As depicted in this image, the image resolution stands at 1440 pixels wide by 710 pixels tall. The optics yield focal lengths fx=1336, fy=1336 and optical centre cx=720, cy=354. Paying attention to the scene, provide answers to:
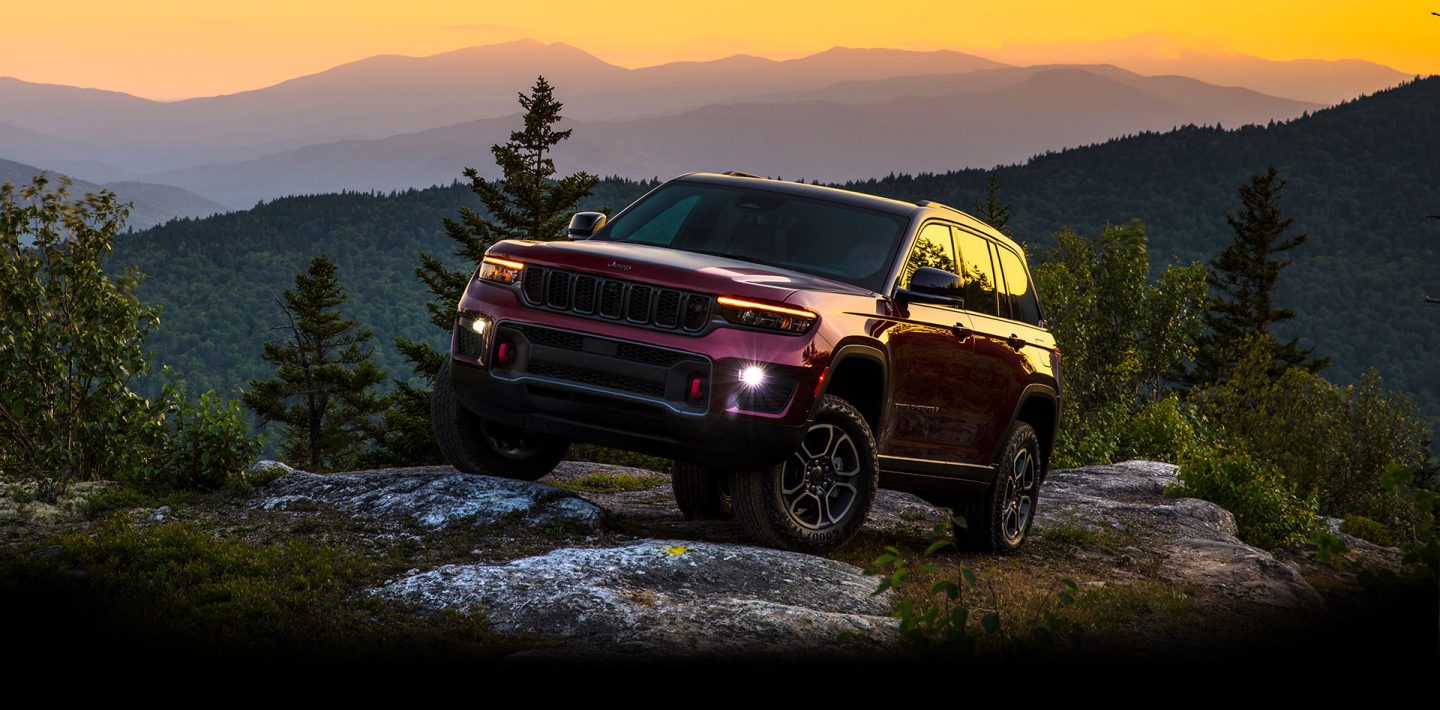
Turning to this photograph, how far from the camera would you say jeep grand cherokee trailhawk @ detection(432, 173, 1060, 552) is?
22.3 ft

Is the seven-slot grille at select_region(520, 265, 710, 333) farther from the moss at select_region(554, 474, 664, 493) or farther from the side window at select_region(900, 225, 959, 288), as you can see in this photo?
the moss at select_region(554, 474, 664, 493)

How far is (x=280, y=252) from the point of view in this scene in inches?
7032

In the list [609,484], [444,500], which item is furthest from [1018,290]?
[444,500]

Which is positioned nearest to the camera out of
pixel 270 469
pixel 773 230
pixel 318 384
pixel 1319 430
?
pixel 773 230

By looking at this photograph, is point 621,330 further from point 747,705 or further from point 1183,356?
point 1183,356

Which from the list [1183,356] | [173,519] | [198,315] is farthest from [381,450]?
[198,315]

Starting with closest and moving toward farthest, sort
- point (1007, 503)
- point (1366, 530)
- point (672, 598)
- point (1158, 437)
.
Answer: point (672, 598) < point (1007, 503) < point (1366, 530) < point (1158, 437)

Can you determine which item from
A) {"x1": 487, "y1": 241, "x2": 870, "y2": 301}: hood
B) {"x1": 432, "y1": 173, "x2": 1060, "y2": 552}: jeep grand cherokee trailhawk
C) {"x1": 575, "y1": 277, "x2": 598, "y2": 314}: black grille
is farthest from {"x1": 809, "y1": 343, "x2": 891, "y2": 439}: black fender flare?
{"x1": 575, "y1": 277, "x2": 598, "y2": 314}: black grille

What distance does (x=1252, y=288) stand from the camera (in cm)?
6644

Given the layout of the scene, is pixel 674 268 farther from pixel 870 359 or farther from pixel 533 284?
pixel 870 359

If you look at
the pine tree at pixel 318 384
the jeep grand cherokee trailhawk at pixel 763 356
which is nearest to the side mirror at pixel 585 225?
the jeep grand cherokee trailhawk at pixel 763 356

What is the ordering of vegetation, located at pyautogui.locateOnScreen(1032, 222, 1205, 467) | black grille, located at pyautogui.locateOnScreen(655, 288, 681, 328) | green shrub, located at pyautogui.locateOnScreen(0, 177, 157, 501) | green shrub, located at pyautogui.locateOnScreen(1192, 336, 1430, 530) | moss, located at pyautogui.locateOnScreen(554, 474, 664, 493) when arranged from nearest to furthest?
black grille, located at pyautogui.locateOnScreen(655, 288, 681, 328) → green shrub, located at pyautogui.locateOnScreen(0, 177, 157, 501) → moss, located at pyautogui.locateOnScreen(554, 474, 664, 493) → vegetation, located at pyautogui.locateOnScreen(1032, 222, 1205, 467) → green shrub, located at pyautogui.locateOnScreen(1192, 336, 1430, 530)

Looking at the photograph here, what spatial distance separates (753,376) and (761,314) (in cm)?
Answer: 32

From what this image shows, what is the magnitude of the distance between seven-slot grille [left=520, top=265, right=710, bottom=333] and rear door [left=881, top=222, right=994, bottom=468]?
4.57 feet
